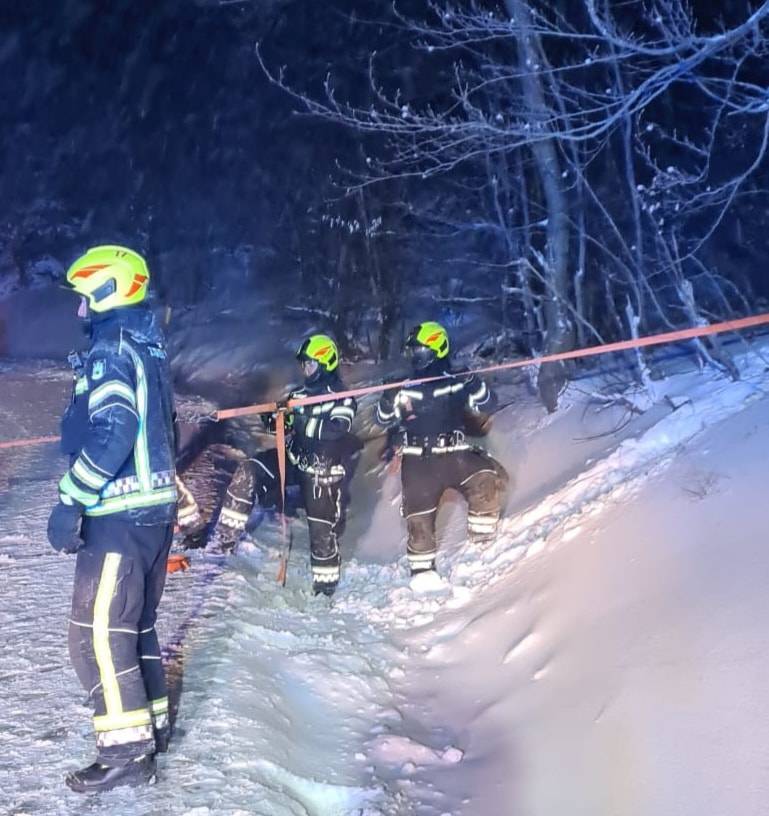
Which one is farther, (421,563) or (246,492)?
(246,492)

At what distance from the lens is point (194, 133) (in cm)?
1833

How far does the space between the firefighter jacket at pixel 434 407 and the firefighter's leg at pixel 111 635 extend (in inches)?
126

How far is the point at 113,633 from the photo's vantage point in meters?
3.56

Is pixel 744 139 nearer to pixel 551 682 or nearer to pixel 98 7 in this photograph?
pixel 551 682

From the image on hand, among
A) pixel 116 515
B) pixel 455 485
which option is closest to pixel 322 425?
pixel 455 485

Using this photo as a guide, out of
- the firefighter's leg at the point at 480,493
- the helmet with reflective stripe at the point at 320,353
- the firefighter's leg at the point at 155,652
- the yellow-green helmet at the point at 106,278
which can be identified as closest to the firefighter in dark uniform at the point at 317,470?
the helmet with reflective stripe at the point at 320,353

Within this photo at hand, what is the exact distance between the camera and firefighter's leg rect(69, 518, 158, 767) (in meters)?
3.55

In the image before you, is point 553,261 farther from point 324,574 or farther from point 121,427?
point 121,427

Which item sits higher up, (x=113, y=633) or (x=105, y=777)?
(x=113, y=633)

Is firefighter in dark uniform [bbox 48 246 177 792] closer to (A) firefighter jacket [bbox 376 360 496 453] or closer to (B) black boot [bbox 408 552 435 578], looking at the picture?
(B) black boot [bbox 408 552 435 578]

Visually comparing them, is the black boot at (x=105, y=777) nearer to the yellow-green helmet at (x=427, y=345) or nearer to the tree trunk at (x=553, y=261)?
the yellow-green helmet at (x=427, y=345)

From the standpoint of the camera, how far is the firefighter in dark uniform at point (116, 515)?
3520 mm

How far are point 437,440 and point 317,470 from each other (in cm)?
89

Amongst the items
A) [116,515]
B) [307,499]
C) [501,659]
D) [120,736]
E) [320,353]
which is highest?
[116,515]
